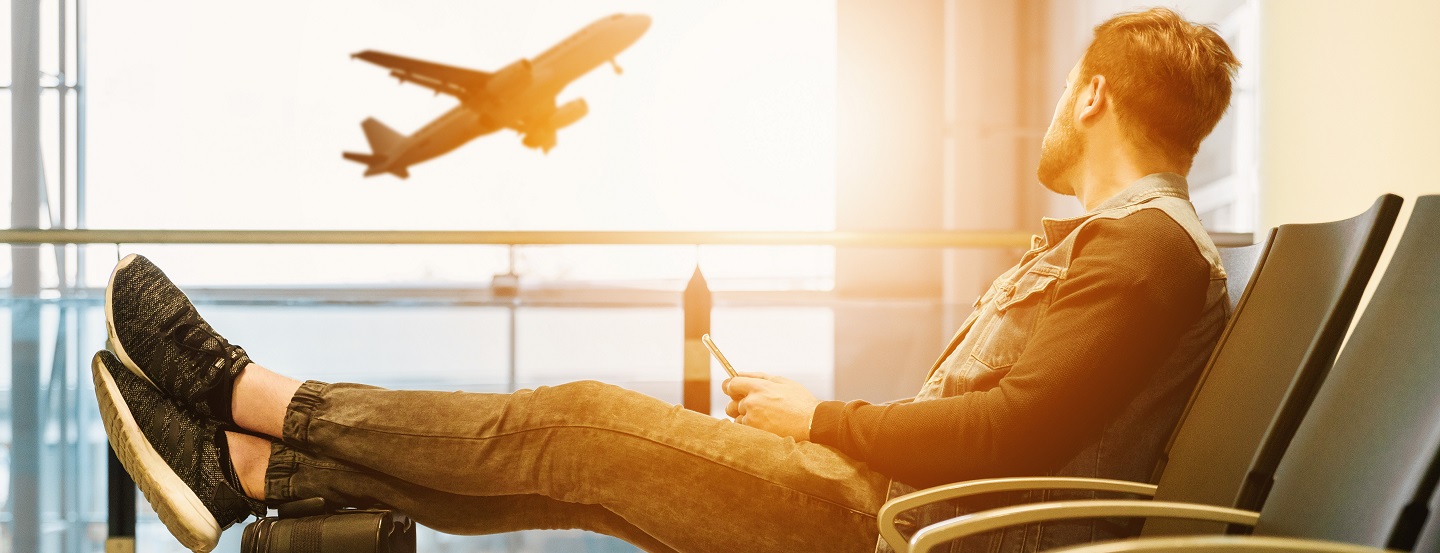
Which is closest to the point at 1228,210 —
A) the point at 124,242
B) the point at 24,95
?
the point at 124,242

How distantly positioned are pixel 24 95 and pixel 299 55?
1.43 meters

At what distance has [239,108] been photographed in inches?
224

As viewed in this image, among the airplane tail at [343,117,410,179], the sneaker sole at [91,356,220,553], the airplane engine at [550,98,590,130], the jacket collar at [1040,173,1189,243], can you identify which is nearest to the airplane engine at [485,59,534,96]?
the airplane engine at [550,98,590,130]

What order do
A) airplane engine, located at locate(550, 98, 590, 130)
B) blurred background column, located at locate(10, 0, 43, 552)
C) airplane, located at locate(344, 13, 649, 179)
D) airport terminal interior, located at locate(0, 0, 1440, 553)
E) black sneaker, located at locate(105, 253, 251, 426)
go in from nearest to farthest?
black sneaker, located at locate(105, 253, 251, 426)
blurred background column, located at locate(10, 0, 43, 552)
airport terminal interior, located at locate(0, 0, 1440, 553)
airplane, located at locate(344, 13, 649, 179)
airplane engine, located at locate(550, 98, 590, 130)

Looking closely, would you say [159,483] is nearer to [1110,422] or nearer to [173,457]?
[173,457]

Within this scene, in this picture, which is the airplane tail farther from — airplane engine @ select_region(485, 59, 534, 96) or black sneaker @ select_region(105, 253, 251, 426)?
black sneaker @ select_region(105, 253, 251, 426)

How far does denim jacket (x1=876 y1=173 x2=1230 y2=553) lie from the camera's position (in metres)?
0.99

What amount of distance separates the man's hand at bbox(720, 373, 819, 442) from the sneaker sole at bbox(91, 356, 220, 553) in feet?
1.94

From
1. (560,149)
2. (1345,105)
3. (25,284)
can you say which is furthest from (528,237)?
(560,149)

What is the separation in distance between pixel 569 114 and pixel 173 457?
496 centimetres

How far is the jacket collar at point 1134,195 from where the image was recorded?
1.08 meters

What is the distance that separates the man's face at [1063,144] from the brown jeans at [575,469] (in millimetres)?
512

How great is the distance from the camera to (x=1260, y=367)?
94 cm

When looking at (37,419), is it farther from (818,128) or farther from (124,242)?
(818,128)
